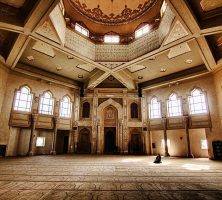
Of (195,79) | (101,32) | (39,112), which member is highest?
(101,32)

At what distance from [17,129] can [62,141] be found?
4340 mm

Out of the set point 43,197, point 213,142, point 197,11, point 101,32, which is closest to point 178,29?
point 197,11

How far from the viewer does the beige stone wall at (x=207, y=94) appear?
10.6 m

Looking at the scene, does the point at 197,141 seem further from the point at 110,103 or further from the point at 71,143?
the point at 71,143

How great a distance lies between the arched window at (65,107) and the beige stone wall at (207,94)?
7665 millimetres

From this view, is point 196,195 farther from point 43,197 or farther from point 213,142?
point 213,142

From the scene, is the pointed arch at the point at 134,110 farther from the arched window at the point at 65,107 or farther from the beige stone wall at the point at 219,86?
the beige stone wall at the point at 219,86

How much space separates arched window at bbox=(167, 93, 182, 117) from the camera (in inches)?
510

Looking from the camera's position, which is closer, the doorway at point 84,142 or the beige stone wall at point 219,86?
the beige stone wall at point 219,86

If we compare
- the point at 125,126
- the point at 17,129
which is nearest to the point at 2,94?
the point at 17,129

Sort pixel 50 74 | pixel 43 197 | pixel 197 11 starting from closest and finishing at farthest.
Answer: pixel 43 197 → pixel 197 11 → pixel 50 74

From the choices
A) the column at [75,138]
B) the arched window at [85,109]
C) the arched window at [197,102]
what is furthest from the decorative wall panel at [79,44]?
the arched window at [197,102]

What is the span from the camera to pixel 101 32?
41.3ft

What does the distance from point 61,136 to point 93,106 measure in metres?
4.24
